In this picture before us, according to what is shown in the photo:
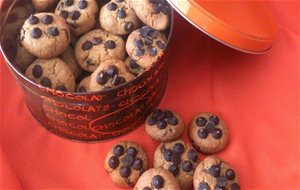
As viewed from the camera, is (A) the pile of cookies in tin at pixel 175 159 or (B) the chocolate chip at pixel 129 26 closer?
(A) the pile of cookies in tin at pixel 175 159

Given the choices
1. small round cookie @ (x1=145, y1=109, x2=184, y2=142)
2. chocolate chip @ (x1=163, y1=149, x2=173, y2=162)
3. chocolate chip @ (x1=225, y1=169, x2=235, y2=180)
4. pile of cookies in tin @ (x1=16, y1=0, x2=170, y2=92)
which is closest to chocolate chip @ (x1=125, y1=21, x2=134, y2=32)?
pile of cookies in tin @ (x1=16, y1=0, x2=170, y2=92)

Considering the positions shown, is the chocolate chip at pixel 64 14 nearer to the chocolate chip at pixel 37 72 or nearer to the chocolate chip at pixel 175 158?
the chocolate chip at pixel 37 72

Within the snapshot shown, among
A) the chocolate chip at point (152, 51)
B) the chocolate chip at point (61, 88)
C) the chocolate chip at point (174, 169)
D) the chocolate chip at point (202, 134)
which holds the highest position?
the chocolate chip at point (152, 51)

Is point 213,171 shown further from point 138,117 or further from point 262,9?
point 262,9

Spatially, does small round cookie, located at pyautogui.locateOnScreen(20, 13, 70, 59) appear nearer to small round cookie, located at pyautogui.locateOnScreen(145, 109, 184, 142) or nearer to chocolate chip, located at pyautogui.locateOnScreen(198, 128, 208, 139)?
small round cookie, located at pyautogui.locateOnScreen(145, 109, 184, 142)

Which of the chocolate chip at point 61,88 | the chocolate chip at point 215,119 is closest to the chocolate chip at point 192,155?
the chocolate chip at point 215,119

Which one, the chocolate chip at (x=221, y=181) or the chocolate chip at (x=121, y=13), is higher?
the chocolate chip at (x=121, y=13)
